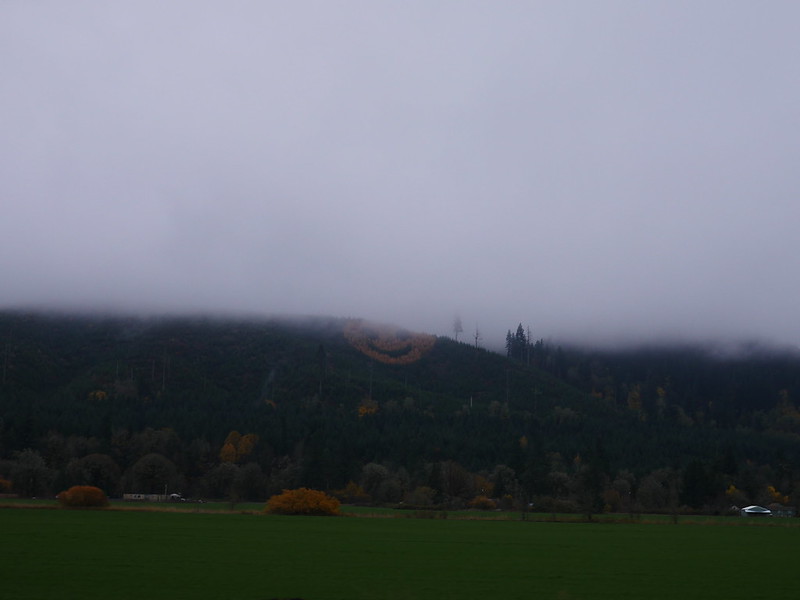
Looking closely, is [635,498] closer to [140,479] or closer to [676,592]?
[140,479]

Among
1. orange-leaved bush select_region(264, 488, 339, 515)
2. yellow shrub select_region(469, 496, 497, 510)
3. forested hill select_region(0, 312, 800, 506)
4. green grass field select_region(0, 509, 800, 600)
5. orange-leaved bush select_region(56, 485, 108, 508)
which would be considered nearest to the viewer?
green grass field select_region(0, 509, 800, 600)

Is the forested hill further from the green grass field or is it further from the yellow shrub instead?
the green grass field

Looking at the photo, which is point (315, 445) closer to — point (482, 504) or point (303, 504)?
point (482, 504)

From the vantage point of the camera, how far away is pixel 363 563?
37094 mm

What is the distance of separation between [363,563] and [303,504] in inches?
1854

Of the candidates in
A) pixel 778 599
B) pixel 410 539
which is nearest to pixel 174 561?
pixel 410 539

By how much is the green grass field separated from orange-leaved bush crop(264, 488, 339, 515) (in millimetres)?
21488

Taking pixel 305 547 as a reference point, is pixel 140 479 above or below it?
below

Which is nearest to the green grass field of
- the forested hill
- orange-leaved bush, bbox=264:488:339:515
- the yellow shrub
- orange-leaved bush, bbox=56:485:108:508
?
orange-leaved bush, bbox=56:485:108:508

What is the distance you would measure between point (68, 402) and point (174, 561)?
147m

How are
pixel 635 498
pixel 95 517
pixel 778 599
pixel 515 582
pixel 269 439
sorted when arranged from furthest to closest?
pixel 269 439 < pixel 635 498 < pixel 95 517 < pixel 515 582 < pixel 778 599

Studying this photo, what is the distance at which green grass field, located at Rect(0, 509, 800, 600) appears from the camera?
94.1 feet

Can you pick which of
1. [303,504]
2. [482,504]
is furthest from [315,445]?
[303,504]

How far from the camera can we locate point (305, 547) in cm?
4372
